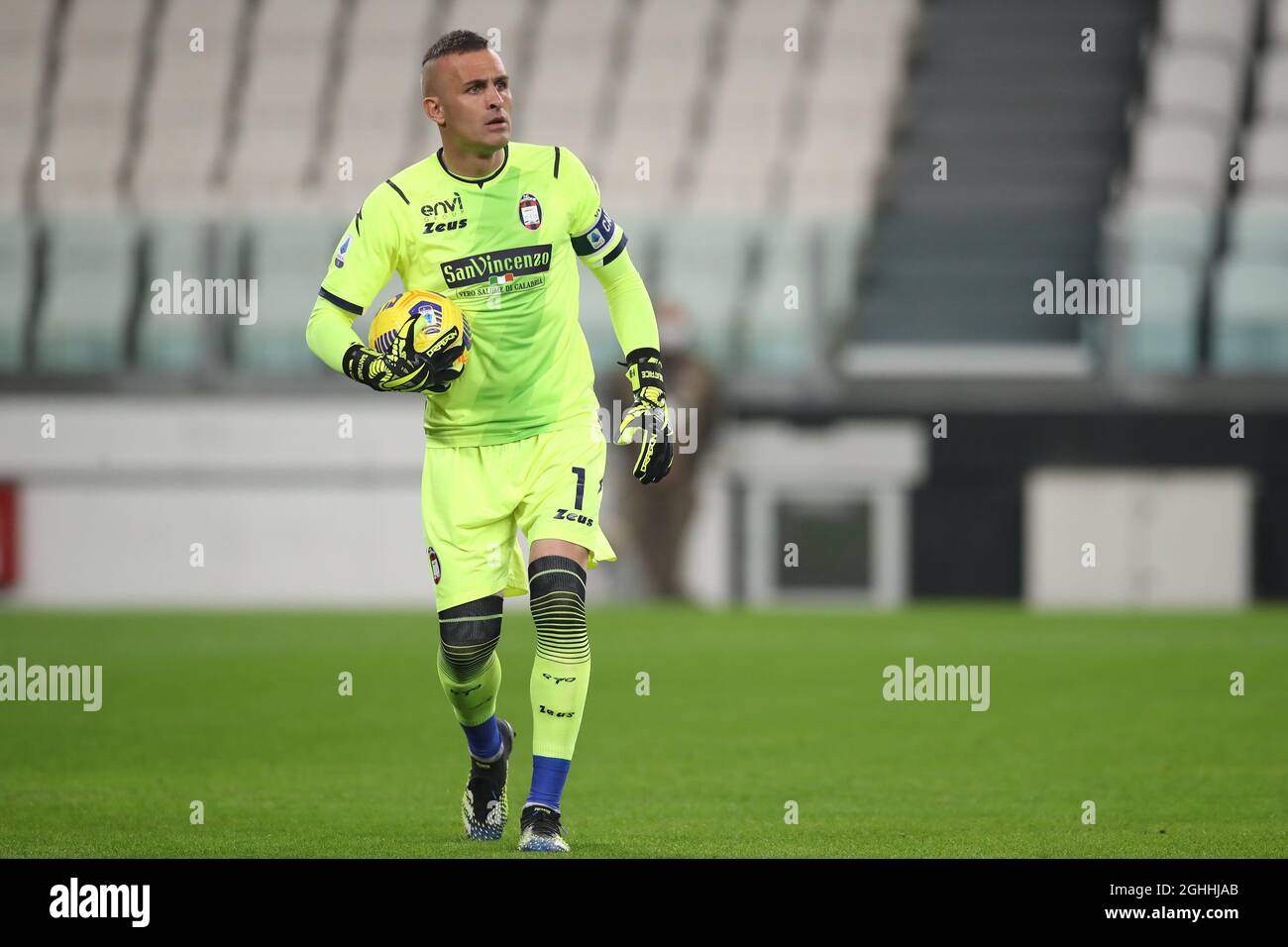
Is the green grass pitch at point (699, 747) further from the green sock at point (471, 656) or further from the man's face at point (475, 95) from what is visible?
the man's face at point (475, 95)

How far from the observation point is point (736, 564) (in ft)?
63.6

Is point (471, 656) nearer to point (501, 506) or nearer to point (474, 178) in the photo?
point (501, 506)

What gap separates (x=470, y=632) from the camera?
6730mm

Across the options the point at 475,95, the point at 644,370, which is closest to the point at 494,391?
the point at 644,370

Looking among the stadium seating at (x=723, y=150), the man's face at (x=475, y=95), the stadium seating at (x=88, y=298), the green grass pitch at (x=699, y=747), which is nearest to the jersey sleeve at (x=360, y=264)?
the man's face at (x=475, y=95)

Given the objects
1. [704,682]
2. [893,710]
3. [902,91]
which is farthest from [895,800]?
[902,91]

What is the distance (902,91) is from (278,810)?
17.5m

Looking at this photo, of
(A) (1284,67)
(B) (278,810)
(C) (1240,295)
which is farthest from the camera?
(A) (1284,67)

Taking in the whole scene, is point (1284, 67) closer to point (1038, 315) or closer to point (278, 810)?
point (1038, 315)

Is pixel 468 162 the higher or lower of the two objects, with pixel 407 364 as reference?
higher

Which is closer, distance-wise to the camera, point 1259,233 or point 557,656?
point 557,656

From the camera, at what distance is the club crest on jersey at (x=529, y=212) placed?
22.2ft

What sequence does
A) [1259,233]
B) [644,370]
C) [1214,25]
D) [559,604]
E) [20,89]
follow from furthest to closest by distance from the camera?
[20,89]
[1214,25]
[1259,233]
[644,370]
[559,604]

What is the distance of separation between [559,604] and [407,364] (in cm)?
85
